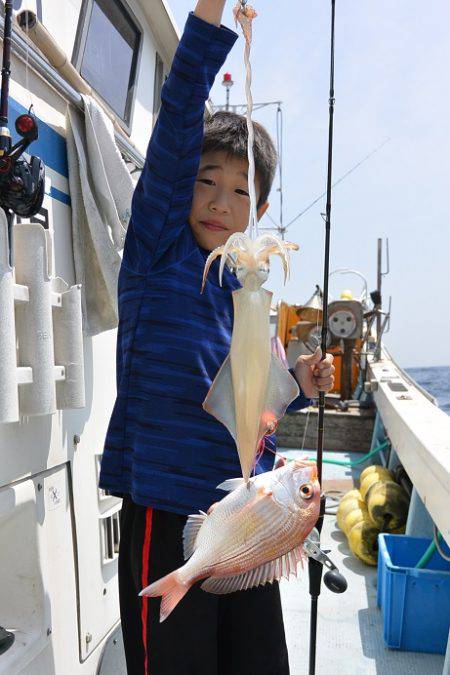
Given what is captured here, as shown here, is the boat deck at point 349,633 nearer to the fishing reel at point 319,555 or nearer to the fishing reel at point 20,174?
the fishing reel at point 319,555

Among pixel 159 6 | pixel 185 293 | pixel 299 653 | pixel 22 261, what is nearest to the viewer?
pixel 185 293

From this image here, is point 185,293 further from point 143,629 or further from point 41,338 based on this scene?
point 143,629

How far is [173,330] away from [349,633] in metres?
2.54

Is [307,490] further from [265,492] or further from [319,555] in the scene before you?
[319,555]

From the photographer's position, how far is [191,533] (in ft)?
→ 4.18

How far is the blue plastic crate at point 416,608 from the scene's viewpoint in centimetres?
290

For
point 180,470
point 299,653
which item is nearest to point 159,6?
point 180,470

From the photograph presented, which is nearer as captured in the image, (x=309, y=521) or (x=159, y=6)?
(x=309, y=521)

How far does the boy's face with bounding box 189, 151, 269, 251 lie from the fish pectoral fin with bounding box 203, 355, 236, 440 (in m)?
0.70

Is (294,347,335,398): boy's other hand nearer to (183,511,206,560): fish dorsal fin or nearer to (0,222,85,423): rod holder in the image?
(183,511,206,560): fish dorsal fin

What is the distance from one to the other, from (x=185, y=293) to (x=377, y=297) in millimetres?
8038

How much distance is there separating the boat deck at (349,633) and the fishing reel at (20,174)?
2.67 m

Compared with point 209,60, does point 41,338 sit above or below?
below

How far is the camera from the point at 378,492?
4.27 meters
